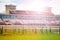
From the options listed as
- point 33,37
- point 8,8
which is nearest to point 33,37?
point 33,37

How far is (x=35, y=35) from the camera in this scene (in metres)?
2.16

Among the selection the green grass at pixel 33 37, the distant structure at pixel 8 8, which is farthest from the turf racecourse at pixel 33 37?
the distant structure at pixel 8 8

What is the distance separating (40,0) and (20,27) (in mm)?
349

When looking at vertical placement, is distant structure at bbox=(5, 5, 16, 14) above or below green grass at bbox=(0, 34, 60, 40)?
above

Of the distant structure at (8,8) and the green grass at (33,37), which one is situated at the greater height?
the distant structure at (8,8)

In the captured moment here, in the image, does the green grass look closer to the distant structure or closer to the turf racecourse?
the turf racecourse

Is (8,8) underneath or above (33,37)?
above

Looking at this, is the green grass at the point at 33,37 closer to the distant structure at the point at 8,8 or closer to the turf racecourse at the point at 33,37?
the turf racecourse at the point at 33,37

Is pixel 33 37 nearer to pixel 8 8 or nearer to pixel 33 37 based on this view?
pixel 33 37

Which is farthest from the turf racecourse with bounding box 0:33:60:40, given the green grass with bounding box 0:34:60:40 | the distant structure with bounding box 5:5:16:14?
the distant structure with bounding box 5:5:16:14

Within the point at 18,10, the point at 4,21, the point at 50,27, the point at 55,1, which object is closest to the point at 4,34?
the point at 4,21

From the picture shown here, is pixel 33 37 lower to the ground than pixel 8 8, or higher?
lower

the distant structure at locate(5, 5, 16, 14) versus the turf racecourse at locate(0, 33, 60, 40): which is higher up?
the distant structure at locate(5, 5, 16, 14)

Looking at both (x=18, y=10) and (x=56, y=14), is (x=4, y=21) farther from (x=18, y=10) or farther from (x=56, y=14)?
(x=56, y=14)
